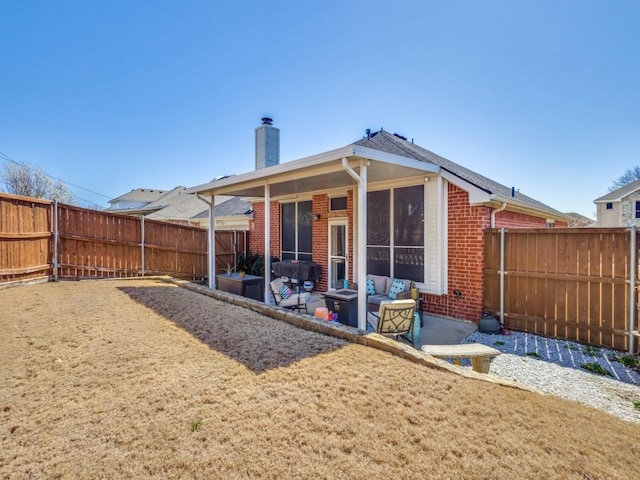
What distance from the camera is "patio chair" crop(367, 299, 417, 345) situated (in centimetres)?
491

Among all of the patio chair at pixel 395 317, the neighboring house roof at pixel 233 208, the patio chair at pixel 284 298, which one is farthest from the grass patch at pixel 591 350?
the neighboring house roof at pixel 233 208

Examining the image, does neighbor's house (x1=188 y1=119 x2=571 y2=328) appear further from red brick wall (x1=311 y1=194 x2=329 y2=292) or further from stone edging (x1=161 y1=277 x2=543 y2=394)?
stone edging (x1=161 y1=277 x2=543 y2=394)

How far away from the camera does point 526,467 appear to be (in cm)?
209

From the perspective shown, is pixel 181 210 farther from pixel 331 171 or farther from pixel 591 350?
pixel 591 350

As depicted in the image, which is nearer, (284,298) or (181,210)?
(284,298)

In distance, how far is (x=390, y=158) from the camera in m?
5.58

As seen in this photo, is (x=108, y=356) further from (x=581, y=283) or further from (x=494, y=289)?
(x=581, y=283)

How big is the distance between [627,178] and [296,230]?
4217 centimetres

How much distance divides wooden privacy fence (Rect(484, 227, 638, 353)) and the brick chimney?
931 centimetres

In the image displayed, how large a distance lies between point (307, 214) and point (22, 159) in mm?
27993

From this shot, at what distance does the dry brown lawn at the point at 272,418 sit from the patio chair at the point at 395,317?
1007 mm

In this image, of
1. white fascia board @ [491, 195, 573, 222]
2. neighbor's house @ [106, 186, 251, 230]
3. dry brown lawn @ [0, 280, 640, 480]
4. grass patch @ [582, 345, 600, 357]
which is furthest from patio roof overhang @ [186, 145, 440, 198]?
grass patch @ [582, 345, 600, 357]

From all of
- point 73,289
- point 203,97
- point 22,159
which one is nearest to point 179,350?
point 73,289

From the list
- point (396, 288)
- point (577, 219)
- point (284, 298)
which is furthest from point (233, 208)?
point (577, 219)
